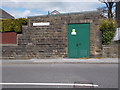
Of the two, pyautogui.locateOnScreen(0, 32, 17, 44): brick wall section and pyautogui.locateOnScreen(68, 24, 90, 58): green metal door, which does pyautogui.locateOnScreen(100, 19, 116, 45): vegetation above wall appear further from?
pyautogui.locateOnScreen(0, 32, 17, 44): brick wall section

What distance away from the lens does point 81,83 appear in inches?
269

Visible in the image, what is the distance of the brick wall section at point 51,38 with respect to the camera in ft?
44.1

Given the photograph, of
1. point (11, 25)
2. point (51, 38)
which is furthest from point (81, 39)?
point (11, 25)

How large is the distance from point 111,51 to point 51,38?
175 inches

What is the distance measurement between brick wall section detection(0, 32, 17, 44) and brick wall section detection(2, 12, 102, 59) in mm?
397

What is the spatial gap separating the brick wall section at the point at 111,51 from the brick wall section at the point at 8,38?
6680mm

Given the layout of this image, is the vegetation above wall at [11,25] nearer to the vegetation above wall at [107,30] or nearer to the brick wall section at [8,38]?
the brick wall section at [8,38]

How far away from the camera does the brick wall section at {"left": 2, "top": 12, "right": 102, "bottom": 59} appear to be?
1345cm

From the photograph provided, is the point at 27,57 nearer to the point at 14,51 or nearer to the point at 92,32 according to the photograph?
the point at 14,51

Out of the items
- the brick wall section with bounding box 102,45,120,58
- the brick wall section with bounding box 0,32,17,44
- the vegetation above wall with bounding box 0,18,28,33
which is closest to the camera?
the brick wall section with bounding box 102,45,120,58

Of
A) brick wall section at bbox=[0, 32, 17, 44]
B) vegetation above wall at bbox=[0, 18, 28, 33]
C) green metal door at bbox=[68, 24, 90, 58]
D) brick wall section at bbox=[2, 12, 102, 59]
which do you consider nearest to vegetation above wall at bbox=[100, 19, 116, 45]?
brick wall section at bbox=[2, 12, 102, 59]

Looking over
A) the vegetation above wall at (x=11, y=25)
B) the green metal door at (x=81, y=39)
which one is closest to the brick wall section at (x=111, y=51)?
the green metal door at (x=81, y=39)

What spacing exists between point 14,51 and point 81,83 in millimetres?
8365

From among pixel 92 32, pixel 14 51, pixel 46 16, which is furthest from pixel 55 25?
pixel 14 51
